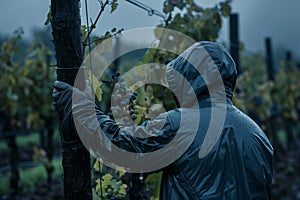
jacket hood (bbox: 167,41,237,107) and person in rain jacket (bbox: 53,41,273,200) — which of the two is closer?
person in rain jacket (bbox: 53,41,273,200)

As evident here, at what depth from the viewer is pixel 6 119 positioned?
6.79 metres

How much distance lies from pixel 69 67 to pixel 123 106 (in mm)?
526

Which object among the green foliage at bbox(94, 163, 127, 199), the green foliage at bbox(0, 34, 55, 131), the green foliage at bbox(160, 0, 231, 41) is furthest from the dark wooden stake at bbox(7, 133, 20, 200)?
the green foliage at bbox(94, 163, 127, 199)

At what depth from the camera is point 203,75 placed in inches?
87.9

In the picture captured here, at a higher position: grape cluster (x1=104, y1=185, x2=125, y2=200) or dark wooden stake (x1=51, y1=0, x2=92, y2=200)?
dark wooden stake (x1=51, y1=0, x2=92, y2=200)

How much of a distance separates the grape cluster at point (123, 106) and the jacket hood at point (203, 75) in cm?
35

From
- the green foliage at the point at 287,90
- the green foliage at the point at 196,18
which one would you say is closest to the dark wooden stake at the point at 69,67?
the green foliage at the point at 196,18

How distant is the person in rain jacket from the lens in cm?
206

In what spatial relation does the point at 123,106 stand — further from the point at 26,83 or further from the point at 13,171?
the point at 26,83

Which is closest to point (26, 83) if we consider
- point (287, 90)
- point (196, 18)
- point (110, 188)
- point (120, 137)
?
point (196, 18)

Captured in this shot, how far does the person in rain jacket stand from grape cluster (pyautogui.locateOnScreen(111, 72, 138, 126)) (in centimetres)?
33

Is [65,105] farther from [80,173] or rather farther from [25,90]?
[25,90]

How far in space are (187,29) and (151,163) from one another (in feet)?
6.48

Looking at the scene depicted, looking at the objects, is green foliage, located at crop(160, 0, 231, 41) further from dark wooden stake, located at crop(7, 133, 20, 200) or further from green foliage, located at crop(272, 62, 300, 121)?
green foliage, located at crop(272, 62, 300, 121)
